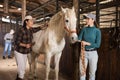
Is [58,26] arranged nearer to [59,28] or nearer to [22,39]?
[59,28]

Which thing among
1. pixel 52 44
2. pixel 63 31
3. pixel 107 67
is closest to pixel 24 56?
pixel 52 44

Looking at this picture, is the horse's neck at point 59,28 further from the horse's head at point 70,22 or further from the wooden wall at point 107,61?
the wooden wall at point 107,61

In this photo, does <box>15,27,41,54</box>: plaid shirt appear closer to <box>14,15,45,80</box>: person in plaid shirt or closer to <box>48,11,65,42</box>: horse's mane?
<box>14,15,45,80</box>: person in plaid shirt

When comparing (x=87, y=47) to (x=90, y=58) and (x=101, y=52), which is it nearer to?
(x=90, y=58)

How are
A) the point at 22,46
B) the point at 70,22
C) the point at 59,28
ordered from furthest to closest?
the point at 59,28, the point at 22,46, the point at 70,22

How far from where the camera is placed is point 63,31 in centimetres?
380

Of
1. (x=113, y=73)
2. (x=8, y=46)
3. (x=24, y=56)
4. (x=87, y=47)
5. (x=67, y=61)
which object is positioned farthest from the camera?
(x=8, y=46)

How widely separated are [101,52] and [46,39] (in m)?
1.11

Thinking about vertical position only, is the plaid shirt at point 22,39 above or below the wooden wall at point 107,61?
above

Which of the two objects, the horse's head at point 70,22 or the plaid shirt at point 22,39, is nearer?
the horse's head at point 70,22

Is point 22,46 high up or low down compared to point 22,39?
down

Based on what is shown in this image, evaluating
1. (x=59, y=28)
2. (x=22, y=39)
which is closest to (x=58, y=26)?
(x=59, y=28)

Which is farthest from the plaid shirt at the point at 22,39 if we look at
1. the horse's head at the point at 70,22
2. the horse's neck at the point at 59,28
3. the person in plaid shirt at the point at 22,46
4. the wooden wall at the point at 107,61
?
the wooden wall at the point at 107,61

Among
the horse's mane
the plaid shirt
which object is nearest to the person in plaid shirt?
the plaid shirt
